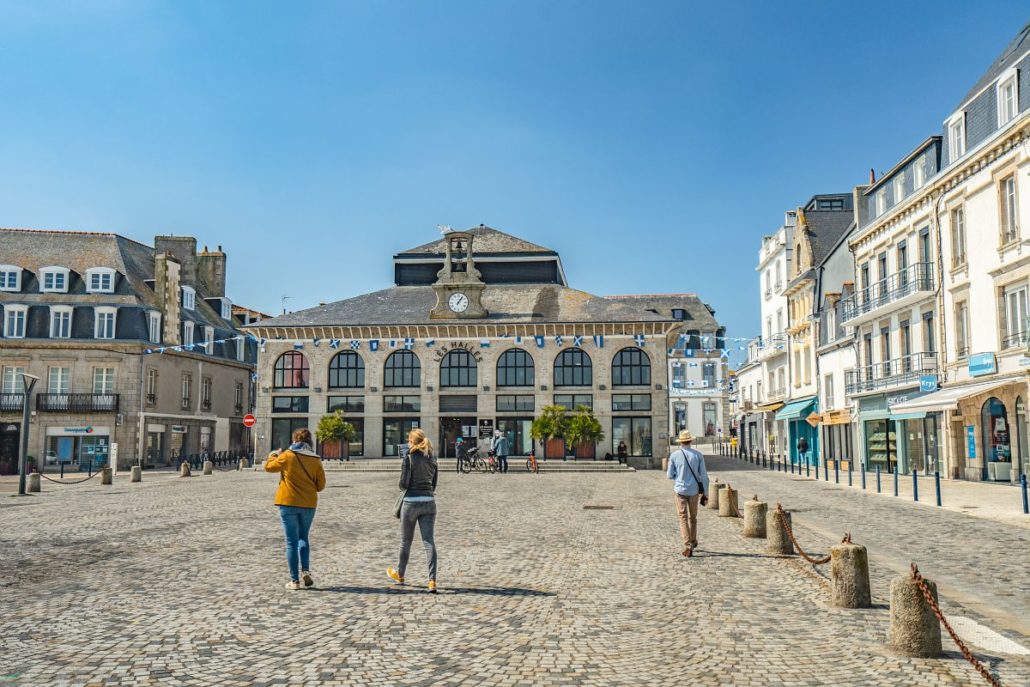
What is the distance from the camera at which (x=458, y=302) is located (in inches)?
1868

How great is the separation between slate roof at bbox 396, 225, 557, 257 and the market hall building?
17.1ft

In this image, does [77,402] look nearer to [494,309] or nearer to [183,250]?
[183,250]

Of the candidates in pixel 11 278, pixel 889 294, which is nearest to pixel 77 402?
pixel 11 278

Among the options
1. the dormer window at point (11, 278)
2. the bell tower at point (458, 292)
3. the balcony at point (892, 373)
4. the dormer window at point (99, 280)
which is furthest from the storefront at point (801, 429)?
the dormer window at point (11, 278)

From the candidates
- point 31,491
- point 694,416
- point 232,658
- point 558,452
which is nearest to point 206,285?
point 558,452

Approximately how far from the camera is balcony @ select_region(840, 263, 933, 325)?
29000mm

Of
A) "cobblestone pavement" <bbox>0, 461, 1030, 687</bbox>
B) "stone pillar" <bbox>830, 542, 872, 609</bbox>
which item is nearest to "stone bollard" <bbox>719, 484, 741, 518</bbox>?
"cobblestone pavement" <bbox>0, 461, 1030, 687</bbox>

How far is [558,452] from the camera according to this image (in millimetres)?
45312

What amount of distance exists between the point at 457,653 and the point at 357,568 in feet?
13.7

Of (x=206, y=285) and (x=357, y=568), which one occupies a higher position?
(x=206, y=285)

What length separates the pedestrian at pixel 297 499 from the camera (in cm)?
893

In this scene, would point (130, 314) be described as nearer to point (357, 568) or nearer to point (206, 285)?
point (206, 285)

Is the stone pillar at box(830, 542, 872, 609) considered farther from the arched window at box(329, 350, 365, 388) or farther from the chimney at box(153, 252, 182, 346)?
the chimney at box(153, 252, 182, 346)

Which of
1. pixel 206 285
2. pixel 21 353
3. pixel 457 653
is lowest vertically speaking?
pixel 457 653
